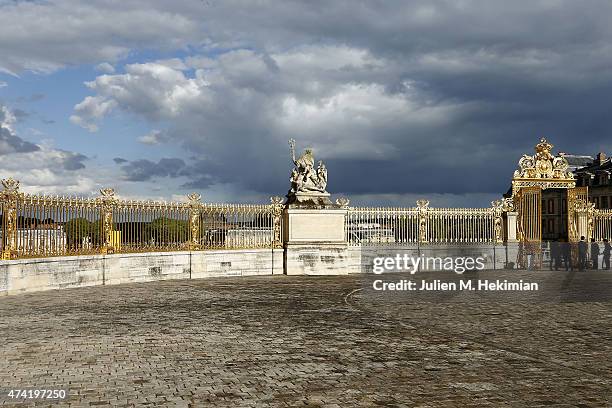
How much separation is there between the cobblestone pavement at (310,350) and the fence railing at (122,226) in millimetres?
2650

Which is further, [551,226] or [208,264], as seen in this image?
[551,226]

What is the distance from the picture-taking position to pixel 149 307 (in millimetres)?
15688

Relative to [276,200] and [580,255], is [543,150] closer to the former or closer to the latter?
[580,255]

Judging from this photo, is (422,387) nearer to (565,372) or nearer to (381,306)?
(565,372)

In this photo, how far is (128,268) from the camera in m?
23.2

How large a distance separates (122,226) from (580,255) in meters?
21.0

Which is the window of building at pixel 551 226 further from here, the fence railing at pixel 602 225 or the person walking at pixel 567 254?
the person walking at pixel 567 254

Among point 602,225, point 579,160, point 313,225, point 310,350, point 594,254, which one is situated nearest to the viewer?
point 310,350

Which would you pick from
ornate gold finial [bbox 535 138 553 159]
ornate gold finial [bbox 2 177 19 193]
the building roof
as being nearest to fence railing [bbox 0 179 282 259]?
ornate gold finial [bbox 2 177 19 193]

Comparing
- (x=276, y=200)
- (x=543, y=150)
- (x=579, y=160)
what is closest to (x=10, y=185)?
(x=276, y=200)

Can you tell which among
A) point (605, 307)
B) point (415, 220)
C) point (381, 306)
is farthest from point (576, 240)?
point (381, 306)

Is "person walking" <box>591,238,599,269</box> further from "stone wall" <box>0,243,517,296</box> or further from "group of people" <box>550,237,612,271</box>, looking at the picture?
"stone wall" <box>0,243,517,296</box>

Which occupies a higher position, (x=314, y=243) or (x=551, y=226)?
(x=551, y=226)

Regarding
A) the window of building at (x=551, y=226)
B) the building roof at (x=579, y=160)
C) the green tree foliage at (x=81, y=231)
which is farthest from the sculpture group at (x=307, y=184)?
the building roof at (x=579, y=160)
